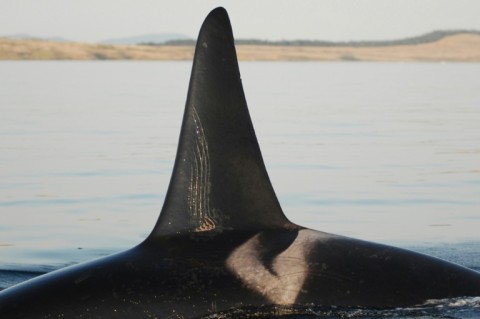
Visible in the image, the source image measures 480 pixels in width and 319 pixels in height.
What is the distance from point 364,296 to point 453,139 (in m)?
20.4

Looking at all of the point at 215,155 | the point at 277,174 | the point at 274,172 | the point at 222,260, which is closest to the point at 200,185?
the point at 215,155

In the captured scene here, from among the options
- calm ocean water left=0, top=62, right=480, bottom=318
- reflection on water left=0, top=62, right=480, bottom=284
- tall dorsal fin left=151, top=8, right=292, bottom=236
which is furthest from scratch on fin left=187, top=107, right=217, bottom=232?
reflection on water left=0, top=62, right=480, bottom=284

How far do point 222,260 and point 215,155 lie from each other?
2.55 feet

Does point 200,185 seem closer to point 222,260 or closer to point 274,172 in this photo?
point 222,260

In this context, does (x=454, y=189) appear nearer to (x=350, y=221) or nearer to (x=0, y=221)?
(x=350, y=221)

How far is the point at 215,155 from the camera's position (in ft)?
25.1

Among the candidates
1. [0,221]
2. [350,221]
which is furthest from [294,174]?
[0,221]

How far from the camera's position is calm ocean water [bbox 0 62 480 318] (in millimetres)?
13969

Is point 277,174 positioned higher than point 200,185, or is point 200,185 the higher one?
point 200,185

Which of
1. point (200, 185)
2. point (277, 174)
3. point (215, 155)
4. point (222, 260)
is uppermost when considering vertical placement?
A: point (215, 155)

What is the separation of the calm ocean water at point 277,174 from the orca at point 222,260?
3712 millimetres

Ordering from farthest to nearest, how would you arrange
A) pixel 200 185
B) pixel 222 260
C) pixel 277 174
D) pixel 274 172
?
pixel 274 172 < pixel 277 174 < pixel 200 185 < pixel 222 260

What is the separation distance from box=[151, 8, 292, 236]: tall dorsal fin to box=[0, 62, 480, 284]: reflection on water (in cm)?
469

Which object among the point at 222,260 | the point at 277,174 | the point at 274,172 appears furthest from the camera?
the point at 274,172
